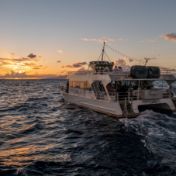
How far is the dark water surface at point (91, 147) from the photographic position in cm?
1042

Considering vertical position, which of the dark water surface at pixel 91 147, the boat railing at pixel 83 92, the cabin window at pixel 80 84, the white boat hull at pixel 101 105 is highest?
the cabin window at pixel 80 84

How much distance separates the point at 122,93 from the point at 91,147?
11689 mm

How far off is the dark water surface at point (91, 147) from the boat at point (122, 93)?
49.5 inches

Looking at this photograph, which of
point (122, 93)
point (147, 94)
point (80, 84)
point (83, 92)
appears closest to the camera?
point (147, 94)

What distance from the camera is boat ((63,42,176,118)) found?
21.1 metres

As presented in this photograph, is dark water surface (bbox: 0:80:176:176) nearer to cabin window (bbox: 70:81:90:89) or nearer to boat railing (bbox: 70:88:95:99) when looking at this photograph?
boat railing (bbox: 70:88:95:99)

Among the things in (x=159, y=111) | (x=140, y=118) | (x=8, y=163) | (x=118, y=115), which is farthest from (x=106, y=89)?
(x=8, y=163)

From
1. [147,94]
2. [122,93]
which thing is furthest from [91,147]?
[122,93]

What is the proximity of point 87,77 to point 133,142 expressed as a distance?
12.6m

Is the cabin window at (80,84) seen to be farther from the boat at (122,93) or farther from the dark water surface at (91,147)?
the dark water surface at (91,147)

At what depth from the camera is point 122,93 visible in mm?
24406

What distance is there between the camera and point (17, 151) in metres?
13.3

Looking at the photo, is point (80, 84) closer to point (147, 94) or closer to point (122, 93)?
point (122, 93)

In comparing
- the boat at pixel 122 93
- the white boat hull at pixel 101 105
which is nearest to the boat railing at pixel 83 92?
the boat at pixel 122 93
